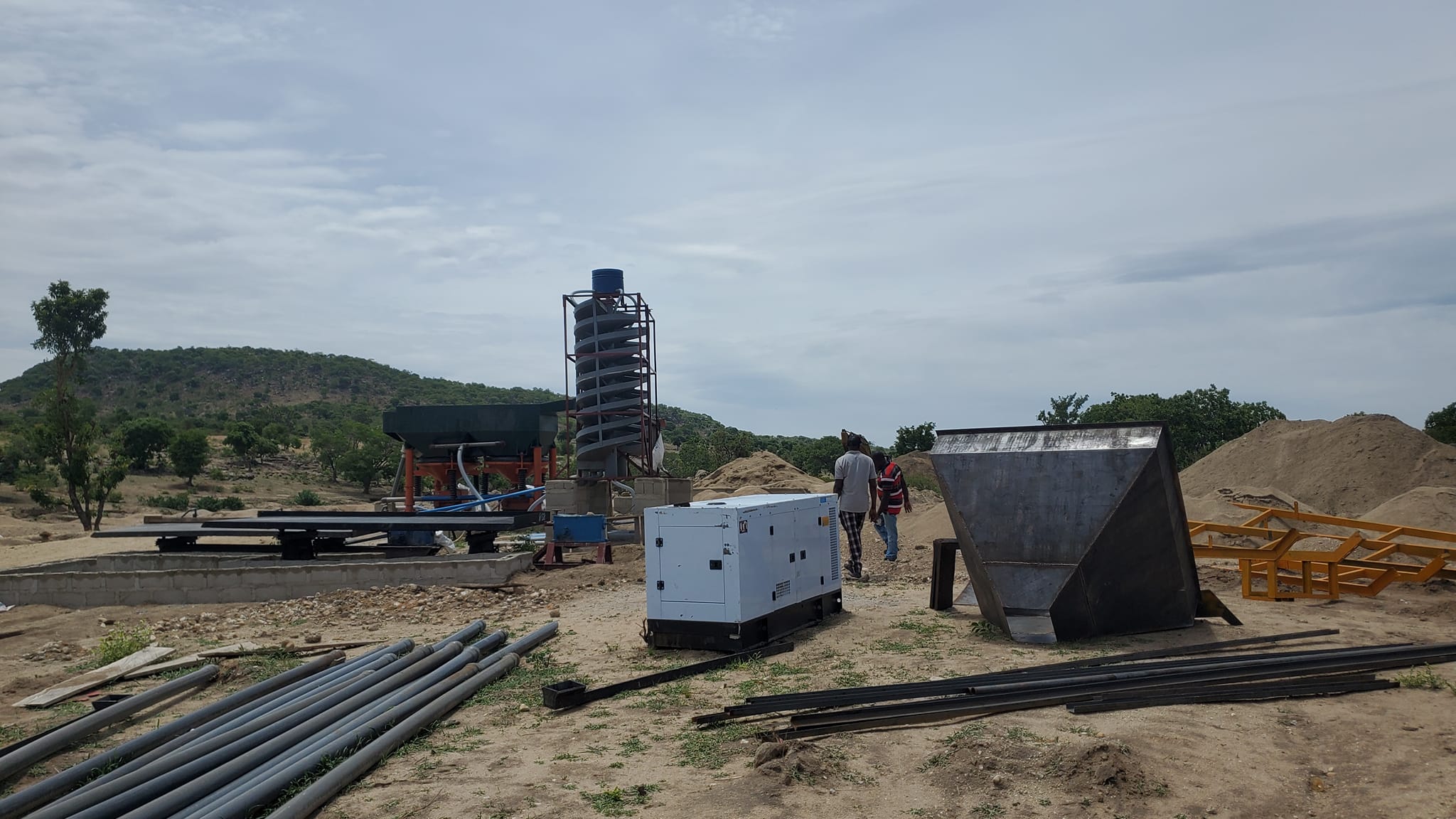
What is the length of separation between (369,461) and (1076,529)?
45903 mm

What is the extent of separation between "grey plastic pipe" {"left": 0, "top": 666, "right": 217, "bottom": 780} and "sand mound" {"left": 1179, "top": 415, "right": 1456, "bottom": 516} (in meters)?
21.5

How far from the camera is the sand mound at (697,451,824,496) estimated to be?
101 feet

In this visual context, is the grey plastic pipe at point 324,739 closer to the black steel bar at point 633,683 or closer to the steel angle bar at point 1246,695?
the black steel bar at point 633,683

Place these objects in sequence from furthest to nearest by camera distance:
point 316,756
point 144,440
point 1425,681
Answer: point 144,440 < point 1425,681 < point 316,756

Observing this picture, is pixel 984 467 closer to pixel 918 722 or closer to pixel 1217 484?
pixel 918 722

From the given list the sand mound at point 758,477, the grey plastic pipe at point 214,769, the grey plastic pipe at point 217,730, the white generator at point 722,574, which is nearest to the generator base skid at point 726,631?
the white generator at point 722,574

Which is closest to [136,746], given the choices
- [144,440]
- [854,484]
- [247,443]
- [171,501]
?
[854,484]

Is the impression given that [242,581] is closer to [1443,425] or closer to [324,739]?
[324,739]

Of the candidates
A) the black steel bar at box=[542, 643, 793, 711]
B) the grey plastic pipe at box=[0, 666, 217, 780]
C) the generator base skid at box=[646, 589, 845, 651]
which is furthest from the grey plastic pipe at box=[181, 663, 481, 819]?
the grey plastic pipe at box=[0, 666, 217, 780]

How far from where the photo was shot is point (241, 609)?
45.8ft

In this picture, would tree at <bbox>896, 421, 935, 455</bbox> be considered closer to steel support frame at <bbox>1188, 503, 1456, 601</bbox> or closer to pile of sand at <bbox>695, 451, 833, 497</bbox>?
pile of sand at <bbox>695, 451, 833, 497</bbox>

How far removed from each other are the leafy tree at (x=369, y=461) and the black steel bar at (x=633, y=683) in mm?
43255

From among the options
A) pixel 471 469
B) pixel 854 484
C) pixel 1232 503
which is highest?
pixel 471 469

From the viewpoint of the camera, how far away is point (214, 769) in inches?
247
